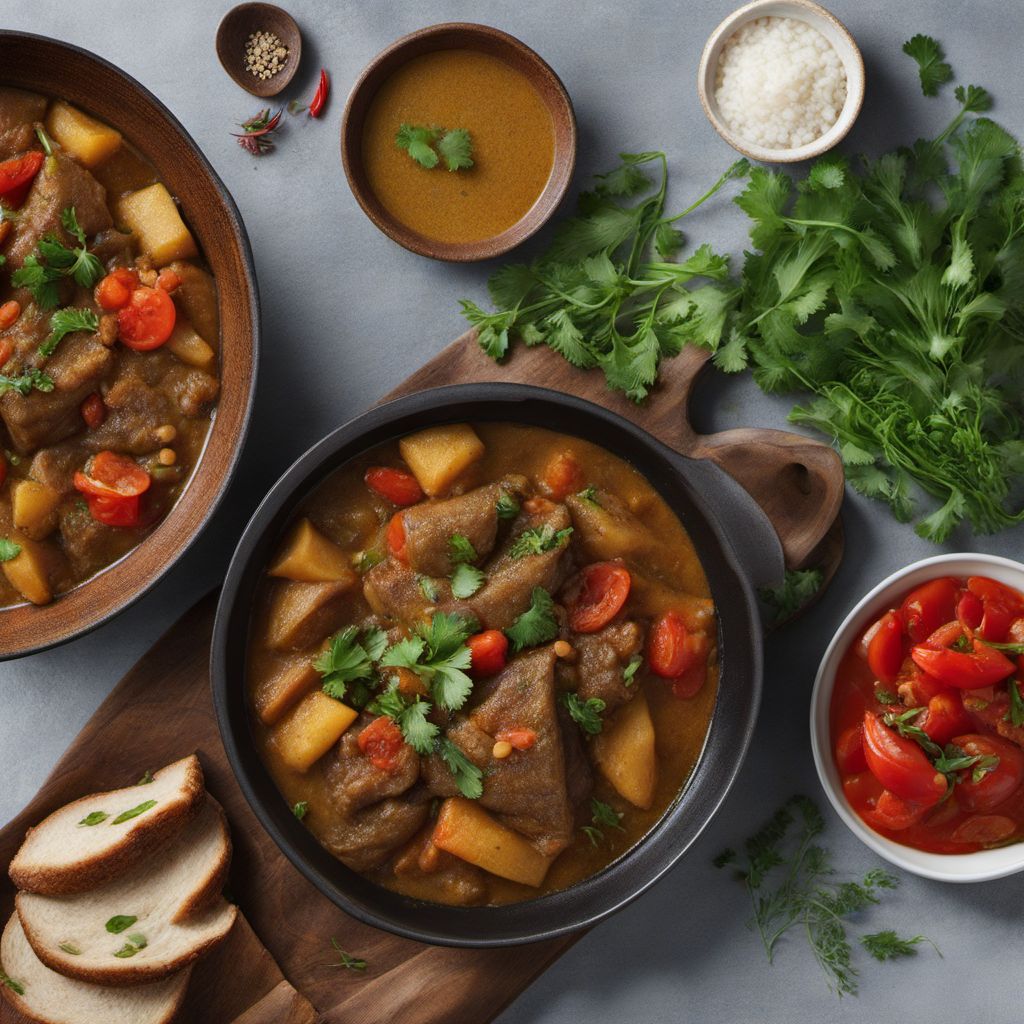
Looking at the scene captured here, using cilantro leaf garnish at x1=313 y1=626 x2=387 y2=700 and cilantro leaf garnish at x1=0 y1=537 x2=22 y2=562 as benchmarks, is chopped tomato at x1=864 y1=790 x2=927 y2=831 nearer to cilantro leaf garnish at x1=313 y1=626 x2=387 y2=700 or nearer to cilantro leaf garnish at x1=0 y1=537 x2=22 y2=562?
cilantro leaf garnish at x1=313 y1=626 x2=387 y2=700

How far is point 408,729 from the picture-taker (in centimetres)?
411

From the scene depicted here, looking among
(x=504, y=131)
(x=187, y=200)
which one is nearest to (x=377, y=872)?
(x=187, y=200)

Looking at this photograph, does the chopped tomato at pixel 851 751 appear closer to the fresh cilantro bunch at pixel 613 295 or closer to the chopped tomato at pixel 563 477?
the chopped tomato at pixel 563 477

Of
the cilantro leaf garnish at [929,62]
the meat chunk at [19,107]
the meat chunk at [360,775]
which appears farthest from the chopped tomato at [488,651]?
the cilantro leaf garnish at [929,62]

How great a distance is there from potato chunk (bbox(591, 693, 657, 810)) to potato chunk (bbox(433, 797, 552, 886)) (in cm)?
45

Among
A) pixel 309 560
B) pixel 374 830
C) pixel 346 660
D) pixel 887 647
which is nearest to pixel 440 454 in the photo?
pixel 309 560

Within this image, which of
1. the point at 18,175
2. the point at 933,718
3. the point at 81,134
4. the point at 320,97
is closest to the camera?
the point at 933,718

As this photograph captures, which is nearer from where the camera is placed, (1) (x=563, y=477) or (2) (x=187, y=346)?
(1) (x=563, y=477)

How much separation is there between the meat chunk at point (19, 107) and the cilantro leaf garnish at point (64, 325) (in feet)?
3.02

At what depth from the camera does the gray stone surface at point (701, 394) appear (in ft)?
16.3

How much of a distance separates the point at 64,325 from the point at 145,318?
0.33 meters

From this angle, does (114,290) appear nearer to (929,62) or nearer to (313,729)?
(313,729)

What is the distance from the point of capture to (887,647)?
4.54 meters

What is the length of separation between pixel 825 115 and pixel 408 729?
10.9 feet
